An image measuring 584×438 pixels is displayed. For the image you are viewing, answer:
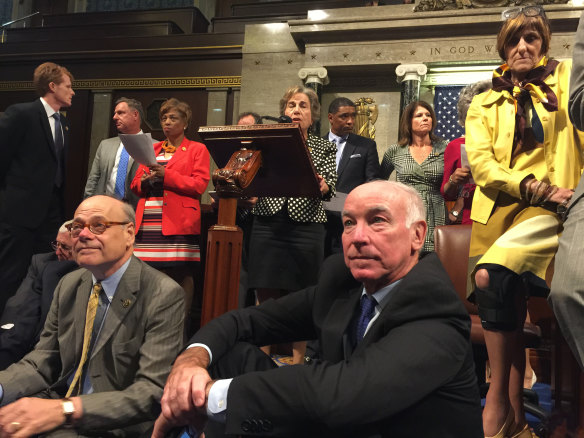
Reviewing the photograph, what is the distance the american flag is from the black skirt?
176 inches

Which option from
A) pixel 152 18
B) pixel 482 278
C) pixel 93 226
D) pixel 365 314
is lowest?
pixel 365 314

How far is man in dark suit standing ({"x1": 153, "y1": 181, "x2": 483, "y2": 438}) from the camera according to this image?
1.33 m

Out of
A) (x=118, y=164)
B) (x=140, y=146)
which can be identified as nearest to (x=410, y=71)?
(x=118, y=164)

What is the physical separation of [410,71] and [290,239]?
4.32 meters

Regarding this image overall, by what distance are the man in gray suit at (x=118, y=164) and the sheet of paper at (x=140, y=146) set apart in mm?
955

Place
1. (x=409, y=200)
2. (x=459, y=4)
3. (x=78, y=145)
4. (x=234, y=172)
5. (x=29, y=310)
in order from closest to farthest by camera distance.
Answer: (x=409, y=200)
(x=234, y=172)
(x=29, y=310)
(x=459, y=4)
(x=78, y=145)

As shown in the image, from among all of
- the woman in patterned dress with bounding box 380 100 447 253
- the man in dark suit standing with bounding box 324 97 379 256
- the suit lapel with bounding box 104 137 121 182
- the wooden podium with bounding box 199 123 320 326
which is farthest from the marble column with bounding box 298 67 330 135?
the wooden podium with bounding box 199 123 320 326

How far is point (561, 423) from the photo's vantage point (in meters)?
2.13

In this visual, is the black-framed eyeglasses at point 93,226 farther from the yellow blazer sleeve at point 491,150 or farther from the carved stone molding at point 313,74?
the carved stone molding at point 313,74

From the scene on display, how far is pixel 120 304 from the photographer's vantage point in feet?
6.69

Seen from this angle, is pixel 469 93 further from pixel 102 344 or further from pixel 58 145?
pixel 58 145

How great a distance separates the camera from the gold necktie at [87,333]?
198 cm

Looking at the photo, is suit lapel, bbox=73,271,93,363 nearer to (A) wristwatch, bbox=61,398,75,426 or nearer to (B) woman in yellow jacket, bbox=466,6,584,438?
(A) wristwatch, bbox=61,398,75,426

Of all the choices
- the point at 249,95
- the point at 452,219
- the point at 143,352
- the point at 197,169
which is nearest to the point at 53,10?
the point at 249,95
